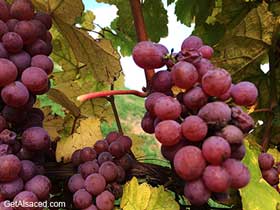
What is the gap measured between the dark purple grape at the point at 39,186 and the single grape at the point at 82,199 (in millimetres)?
42

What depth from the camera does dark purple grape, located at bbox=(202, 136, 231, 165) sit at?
576 millimetres

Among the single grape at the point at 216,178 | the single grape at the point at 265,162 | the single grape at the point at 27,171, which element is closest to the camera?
the single grape at the point at 216,178

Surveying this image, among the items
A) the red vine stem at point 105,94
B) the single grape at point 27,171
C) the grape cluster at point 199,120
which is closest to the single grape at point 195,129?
the grape cluster at point 199,120

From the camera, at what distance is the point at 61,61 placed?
117 cm

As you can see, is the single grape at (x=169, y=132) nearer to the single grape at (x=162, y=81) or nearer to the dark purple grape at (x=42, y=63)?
the single grape at (x=162, y=81)

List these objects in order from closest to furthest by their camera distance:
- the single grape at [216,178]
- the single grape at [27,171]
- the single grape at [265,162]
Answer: the single grape at [216,178]
the single grape at [27,171]
the single grape at [265,162]

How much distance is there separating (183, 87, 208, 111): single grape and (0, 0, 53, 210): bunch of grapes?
0.19m

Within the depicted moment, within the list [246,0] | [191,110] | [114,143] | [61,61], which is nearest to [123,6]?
[61,61]

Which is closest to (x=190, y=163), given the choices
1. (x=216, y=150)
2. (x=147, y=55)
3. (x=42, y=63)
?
(x=216, y=150)

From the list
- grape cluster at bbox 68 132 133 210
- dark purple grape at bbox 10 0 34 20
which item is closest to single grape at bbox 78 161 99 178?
grape cluster at bbox 68 132 133 210

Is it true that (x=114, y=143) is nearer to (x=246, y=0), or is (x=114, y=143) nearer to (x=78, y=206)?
(x=78, y=206)

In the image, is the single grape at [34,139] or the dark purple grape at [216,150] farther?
the single grape at [34,139]

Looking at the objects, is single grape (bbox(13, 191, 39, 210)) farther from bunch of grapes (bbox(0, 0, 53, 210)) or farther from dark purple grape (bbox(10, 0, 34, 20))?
dark purple grape (bbox(10, 0, 34, 20))

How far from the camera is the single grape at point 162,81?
0.65m
